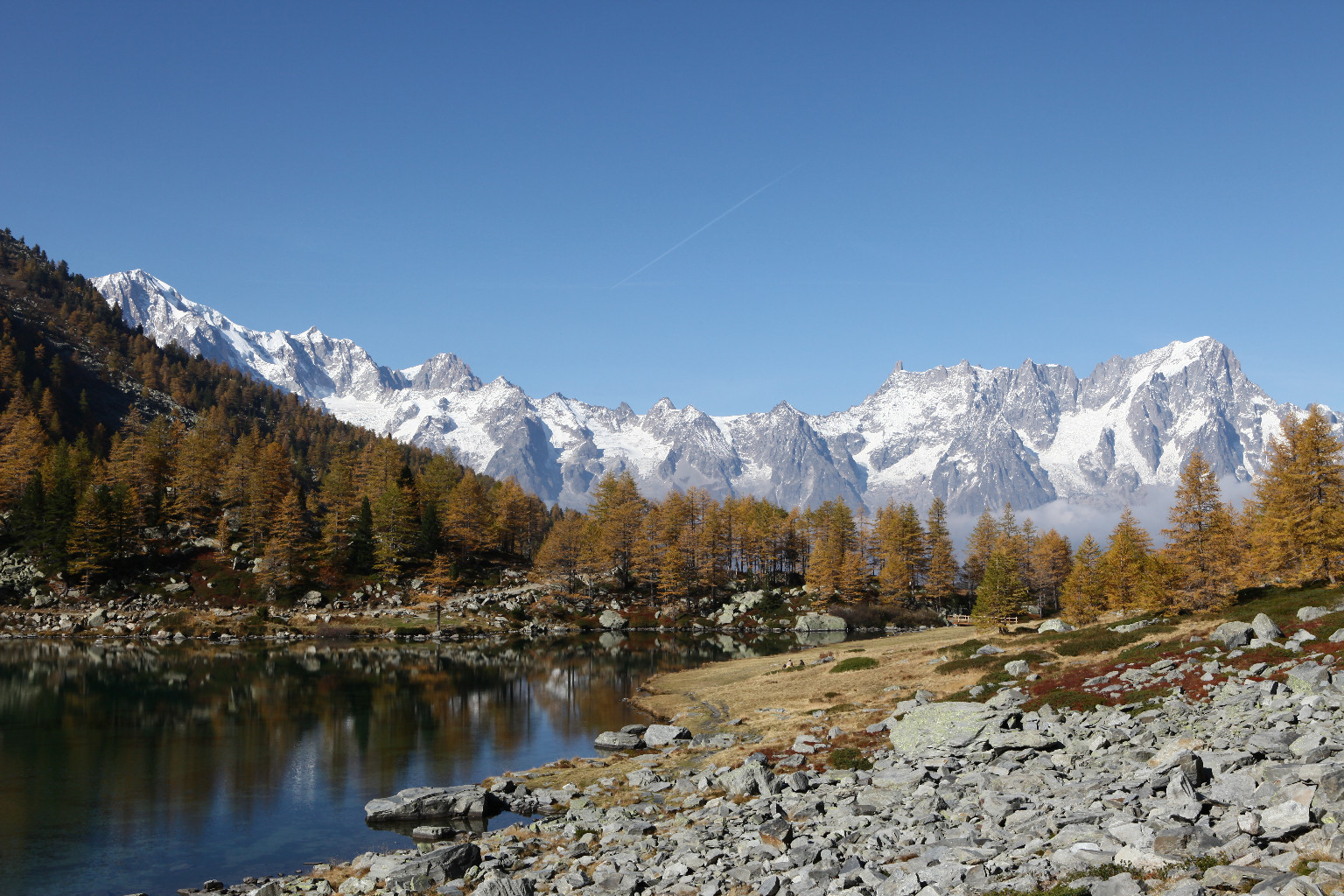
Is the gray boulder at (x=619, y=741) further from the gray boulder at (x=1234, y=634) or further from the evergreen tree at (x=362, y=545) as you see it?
the evergreen tree at (x=362, y=545)

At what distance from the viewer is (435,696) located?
204 feet

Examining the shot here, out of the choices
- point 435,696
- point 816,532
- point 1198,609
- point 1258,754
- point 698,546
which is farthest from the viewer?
point 816,532

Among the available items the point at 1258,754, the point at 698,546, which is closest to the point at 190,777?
the point at 1258,754

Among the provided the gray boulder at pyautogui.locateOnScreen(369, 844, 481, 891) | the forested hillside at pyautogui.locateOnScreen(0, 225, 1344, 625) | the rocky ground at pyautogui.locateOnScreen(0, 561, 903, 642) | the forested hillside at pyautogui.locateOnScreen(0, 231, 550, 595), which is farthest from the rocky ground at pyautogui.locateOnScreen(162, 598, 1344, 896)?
the forested hillside at pyautogui.locateOnScreen(0, 231, 550, 595)

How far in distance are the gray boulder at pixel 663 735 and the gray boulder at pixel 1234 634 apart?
27.0m

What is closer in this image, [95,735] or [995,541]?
[95,735]

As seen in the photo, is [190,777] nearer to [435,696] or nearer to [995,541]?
[435,696]

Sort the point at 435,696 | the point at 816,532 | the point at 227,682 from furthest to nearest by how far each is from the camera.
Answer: the point at 816,532 → the point at 227,682 → the point at 435,696

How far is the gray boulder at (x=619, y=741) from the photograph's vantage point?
146 ft

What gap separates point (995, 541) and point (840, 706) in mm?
108365

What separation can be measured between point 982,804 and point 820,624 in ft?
345

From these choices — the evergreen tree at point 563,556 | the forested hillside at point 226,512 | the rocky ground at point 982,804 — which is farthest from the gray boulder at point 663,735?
the evergreen tree at point 563,556

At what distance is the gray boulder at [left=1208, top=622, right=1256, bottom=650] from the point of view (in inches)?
1383

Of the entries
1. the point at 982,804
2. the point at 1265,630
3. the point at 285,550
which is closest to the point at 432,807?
the point at 982,804
